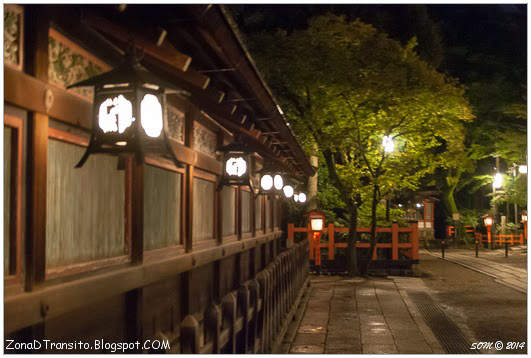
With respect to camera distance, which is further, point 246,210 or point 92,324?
point 246,210

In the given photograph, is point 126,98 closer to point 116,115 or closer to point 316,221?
point 116,115

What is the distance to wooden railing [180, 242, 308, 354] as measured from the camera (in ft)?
20.3

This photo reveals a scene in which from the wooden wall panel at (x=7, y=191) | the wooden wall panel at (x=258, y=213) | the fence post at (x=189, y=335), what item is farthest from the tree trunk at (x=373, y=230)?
the wooden wall panel at (x=7, y=191)

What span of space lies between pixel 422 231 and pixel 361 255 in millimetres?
35896

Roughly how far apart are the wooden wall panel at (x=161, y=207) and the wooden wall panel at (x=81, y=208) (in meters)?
0.74

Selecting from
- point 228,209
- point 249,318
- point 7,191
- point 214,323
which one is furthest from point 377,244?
point 7,191

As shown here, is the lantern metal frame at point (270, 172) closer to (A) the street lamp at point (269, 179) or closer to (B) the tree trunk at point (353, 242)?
(A) the street lamp at point (269, 179)

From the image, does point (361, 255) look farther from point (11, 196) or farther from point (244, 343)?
point (11, 196)

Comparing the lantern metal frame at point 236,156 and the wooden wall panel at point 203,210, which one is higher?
the lantern metal frame at point 236,156

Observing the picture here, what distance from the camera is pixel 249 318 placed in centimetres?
834

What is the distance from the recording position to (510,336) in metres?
13.6

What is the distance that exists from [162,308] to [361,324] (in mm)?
8347

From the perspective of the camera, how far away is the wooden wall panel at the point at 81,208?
5043mm

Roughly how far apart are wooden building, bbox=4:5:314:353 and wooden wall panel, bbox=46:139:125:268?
0.02m
